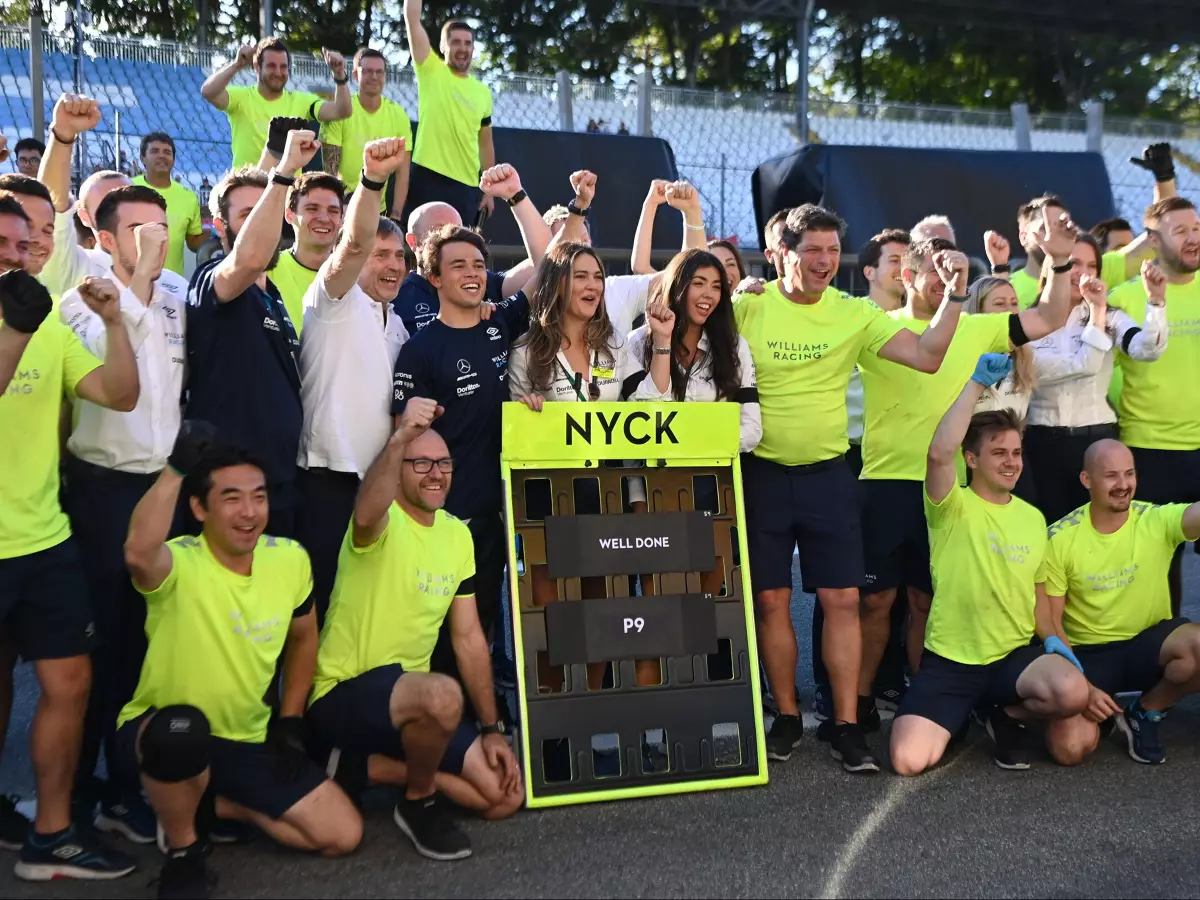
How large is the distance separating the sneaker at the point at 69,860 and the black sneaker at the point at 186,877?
164 millimetres

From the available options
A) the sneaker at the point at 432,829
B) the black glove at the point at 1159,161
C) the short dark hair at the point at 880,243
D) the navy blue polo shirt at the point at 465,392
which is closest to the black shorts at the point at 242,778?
the sneaker at the point at 432,829

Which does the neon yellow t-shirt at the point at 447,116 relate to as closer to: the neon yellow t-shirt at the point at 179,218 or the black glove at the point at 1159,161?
the neon yellow t-shirt at the point at 179,218

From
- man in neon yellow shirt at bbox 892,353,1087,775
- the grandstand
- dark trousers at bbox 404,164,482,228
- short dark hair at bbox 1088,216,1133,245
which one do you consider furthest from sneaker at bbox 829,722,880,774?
the grandstand

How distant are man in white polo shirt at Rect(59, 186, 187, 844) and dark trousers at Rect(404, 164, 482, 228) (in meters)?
4.19

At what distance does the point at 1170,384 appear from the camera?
17.9 feet

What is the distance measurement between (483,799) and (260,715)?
0.75 meters

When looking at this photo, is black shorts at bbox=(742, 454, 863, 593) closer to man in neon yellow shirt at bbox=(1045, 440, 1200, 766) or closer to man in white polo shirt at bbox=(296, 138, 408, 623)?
man in neon yellow shirt at bbox=(1045, 440, 1200, 766)

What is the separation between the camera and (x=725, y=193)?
12477 mm

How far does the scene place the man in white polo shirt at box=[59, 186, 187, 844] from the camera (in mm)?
3777

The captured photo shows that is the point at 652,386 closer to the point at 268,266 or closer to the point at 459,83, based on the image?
the point at 268,266

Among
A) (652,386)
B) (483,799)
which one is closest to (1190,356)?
(652,386)

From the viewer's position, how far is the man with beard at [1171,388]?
5.43 m

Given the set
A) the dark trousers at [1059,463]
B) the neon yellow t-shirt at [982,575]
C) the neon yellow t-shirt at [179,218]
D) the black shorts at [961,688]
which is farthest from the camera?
the neon yellow t-shirt at [179,218]

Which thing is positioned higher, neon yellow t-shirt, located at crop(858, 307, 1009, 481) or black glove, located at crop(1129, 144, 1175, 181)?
black glove, located at crop(1129, 144, 1175, 181)
